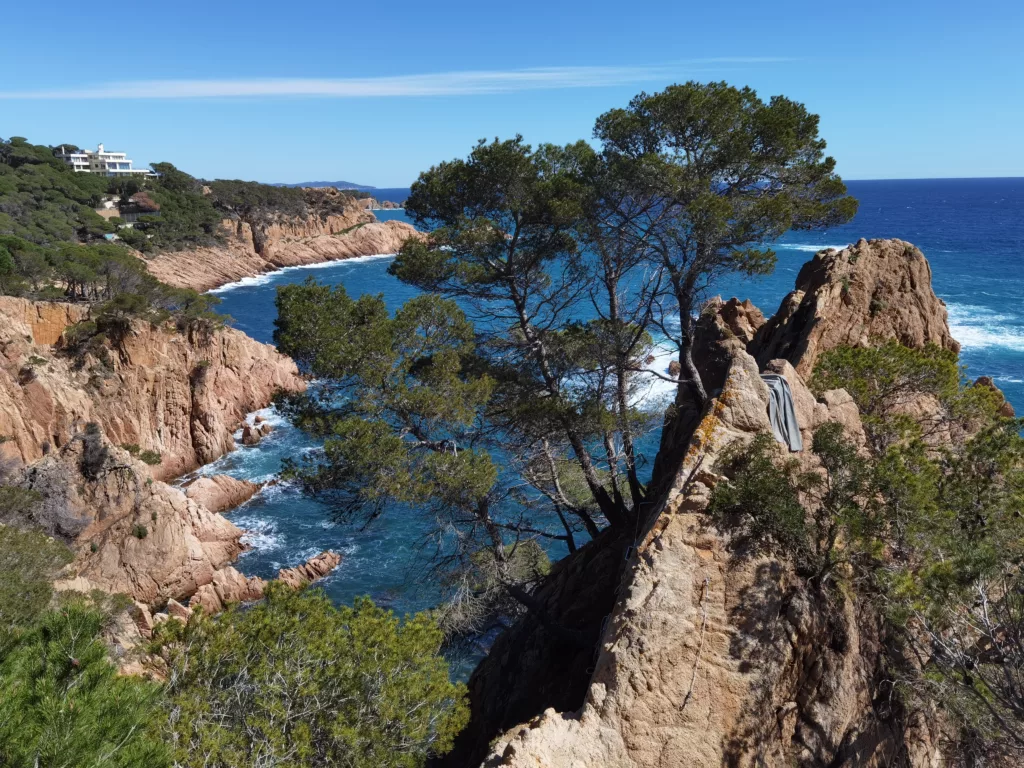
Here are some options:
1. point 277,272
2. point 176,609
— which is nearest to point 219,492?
point 176,609

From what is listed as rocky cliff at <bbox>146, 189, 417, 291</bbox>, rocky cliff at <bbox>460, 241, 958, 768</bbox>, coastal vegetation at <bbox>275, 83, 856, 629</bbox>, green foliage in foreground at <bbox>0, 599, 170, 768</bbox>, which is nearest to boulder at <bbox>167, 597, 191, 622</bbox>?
coastal vegetation at <bbox>275, 83, 856, 629</bbox>

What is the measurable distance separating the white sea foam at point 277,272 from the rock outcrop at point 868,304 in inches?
2763

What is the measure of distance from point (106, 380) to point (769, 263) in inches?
1263

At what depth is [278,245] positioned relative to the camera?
96125 mm

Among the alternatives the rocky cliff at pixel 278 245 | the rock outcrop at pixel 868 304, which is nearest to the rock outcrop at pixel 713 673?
the rock outcrop at pixel 868 304

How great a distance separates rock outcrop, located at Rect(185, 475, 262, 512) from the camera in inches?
1237

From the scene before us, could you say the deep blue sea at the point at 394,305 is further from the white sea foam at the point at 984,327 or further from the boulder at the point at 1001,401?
the boulder at the point at 1001,401

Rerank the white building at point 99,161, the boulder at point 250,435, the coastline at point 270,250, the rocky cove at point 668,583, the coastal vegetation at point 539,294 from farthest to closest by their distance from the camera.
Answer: the white building at point 99,161 → the coastline at point 270,250 → the boulder at point 250,435 → the coastal vegetation at point 539,294 → the rocky cove at point 668,583

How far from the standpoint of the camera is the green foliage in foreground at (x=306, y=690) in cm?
752

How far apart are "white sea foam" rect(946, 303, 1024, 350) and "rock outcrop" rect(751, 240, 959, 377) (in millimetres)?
34477

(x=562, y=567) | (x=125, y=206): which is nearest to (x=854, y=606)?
(x=562, y=567)

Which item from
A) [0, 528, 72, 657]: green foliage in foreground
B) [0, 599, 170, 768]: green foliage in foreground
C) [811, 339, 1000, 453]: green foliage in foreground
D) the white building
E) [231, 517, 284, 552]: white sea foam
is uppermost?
the white building

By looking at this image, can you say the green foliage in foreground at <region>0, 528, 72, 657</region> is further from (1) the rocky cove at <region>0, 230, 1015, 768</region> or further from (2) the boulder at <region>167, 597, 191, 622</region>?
(2) the boulder at <region>167, 597, 191, 622</region>

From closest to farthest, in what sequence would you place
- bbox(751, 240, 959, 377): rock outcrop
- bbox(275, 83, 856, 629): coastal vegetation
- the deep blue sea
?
bbox(275, 83, 856, 629): coastal vegetation
bbox(751, 240, 959, 377): rock outcrop
the deep blue sea
